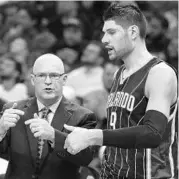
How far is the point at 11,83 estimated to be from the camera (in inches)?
253

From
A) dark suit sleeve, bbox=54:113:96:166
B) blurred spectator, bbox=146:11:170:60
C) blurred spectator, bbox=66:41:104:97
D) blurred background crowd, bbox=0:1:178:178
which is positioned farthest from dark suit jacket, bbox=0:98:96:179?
blurred spectator, bbox=146:11:170:60

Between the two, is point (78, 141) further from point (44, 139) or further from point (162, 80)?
point (44, 139)

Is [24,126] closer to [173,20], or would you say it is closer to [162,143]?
[162,143]

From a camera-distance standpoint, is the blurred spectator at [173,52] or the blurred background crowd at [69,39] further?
the blurred spectator at [173,52]

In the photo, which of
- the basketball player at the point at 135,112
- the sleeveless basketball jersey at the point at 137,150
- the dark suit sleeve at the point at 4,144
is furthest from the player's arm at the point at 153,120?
the dark suit sleeve at the point at 4,144

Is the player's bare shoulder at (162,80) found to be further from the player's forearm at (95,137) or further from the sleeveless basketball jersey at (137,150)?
the player's forearm at (95,137)

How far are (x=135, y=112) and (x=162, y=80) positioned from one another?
0.25 meters

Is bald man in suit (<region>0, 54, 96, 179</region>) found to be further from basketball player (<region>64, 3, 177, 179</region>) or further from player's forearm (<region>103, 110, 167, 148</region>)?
player's forearm (<region>103, 110, 167, 148</region>)

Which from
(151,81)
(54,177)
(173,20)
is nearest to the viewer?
(151,81)

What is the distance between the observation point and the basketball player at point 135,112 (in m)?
2.58

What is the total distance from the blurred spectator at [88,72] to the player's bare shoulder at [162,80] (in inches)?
151

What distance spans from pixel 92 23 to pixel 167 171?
193 inches

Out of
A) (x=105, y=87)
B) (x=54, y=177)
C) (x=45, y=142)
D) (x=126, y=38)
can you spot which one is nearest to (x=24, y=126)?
(x=45, y=142)

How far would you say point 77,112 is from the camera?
3434 millimetres
